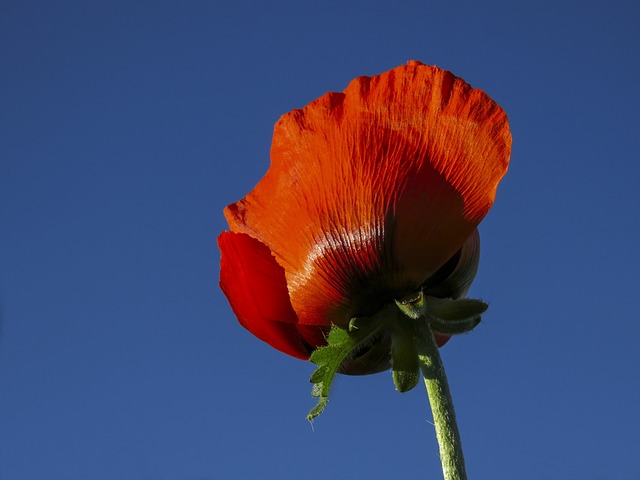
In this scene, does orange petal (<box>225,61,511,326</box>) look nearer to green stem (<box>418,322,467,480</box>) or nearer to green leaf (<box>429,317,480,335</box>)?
green leaf (<box>429,317,480,335</box>)

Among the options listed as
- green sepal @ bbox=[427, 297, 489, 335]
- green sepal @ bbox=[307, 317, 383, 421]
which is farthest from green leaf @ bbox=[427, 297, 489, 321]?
green sepal @ bbox=[307, 317, 383, 421]

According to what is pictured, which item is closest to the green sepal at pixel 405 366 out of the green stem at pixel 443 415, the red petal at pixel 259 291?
the green stem at pixel 443 415

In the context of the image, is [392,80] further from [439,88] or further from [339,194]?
[339,194]

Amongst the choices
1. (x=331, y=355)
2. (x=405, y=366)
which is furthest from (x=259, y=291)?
(x=405, y=366)

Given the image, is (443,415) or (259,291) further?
(259,291)

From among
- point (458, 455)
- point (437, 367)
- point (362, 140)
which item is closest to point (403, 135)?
point (362, 140)

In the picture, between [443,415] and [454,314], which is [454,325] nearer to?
[454,314]
